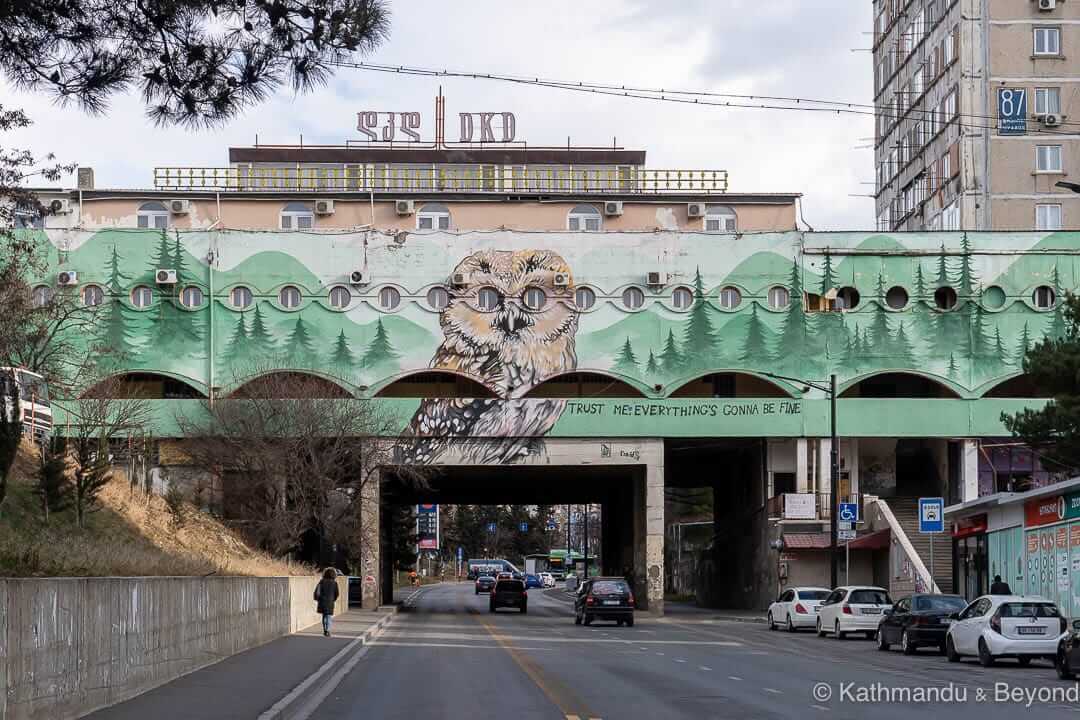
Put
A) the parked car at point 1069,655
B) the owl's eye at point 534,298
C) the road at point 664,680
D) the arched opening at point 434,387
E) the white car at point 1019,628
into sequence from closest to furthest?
the road at point 664,680
the parked car at point 1069,655
the white car at point 1019,628
the owl's eye at point 534,298
the arched opening at point 434,387

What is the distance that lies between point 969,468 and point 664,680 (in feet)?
140

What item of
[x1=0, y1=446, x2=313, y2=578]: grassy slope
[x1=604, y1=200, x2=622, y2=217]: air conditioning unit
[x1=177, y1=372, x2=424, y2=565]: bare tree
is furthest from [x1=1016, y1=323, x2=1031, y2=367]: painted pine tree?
[x1=0, y1=446, x2=313, y2=578]: grassy slope

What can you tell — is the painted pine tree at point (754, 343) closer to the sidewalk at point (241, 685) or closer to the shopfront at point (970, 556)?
the shopfront at point (970, 556)

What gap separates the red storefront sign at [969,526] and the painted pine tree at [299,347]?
2873 centimetres

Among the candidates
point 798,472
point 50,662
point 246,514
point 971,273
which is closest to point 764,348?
point 798,472

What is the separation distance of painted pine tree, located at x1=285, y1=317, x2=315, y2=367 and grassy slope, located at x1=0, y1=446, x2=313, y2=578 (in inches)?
431

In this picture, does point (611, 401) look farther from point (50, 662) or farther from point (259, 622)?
point (50, 662)

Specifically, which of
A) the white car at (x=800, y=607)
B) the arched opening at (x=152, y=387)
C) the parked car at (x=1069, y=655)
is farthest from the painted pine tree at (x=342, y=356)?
the parked car at (x=1069, y=655)

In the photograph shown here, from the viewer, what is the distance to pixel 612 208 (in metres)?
72.8

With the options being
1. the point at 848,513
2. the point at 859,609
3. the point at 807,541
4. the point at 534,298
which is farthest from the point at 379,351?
the point at 859,609

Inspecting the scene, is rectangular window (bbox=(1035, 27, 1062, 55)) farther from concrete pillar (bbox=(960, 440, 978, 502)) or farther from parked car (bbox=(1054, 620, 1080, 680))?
parked car (bbox=(1054, 620, 1080, 680))

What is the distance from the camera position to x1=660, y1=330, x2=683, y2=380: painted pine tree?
63969mm

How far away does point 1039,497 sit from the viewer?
39.0 m

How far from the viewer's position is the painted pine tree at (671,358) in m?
64.0
